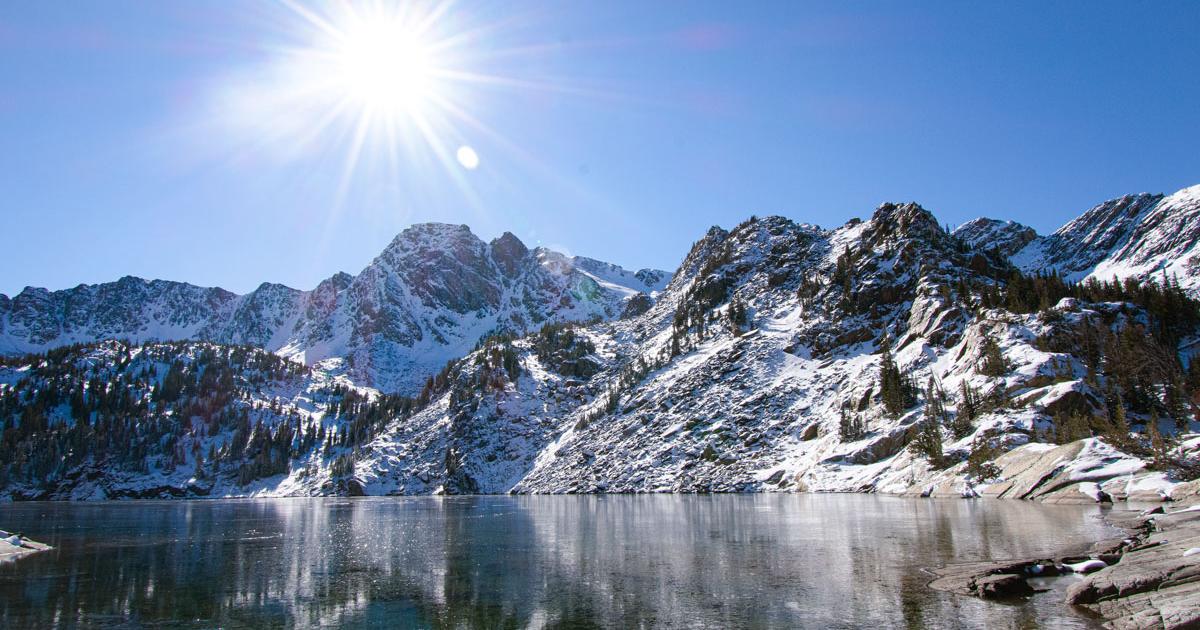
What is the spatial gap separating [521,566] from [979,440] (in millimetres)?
89957

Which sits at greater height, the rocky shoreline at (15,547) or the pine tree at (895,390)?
the pine tree at (895,390)

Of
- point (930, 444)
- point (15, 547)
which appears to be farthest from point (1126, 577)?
point (930, 444)

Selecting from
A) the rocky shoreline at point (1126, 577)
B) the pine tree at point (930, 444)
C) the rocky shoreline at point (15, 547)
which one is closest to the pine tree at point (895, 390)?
the pine tree at point (930, 444)

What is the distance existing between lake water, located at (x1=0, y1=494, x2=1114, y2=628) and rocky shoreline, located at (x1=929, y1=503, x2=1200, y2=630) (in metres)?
1.22

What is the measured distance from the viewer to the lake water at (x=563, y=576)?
26516 millimetres

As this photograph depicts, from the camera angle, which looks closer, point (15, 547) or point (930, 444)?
point (15, 547)

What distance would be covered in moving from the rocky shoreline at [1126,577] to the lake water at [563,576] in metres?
1.22

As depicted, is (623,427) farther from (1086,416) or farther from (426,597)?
(426,597)

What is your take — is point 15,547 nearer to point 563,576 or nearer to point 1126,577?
point 563,576

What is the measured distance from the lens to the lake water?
26.5 metres

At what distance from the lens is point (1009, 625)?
22734 millimetres

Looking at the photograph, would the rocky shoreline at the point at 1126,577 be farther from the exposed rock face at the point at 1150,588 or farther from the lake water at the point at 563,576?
the lake water at the point at 563,576

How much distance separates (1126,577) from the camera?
2592cm

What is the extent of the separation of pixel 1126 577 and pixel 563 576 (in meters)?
26.1
